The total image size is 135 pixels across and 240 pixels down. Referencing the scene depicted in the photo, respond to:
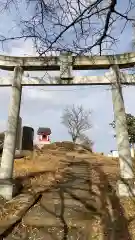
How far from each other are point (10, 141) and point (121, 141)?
145 inches

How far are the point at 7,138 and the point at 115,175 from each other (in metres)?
5.35

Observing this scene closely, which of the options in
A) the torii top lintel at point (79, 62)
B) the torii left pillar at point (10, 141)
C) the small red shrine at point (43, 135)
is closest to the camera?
the torii left pillar at point (10, 141)

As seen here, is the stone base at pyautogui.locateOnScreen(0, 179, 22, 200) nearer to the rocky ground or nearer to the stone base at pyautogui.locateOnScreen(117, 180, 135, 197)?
the rocky ground

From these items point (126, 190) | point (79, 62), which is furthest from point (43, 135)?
point (126, 190)

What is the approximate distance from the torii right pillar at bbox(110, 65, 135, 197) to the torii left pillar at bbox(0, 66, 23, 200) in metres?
3.36

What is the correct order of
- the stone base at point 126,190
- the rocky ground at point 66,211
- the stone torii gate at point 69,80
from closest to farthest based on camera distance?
1. the rocky ground at point 66,211
2. the stone base at point 126,190
3. the stone torii gate at point 69,80

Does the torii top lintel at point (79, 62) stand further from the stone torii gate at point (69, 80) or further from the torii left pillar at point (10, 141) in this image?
the torii left pillar at point (10, 141)

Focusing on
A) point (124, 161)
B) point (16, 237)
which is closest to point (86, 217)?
point (16, 237)

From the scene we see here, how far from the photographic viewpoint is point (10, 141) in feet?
27.8

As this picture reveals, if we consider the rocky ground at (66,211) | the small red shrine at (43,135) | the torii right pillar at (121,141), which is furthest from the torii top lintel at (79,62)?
the small red shrine at (43,135)

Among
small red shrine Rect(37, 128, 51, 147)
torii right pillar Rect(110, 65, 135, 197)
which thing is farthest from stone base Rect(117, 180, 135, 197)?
small red shrine Rect(37, 128, 51, 147)

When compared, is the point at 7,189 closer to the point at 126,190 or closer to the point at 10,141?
the point at 10,141

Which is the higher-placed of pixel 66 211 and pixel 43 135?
pixel 43 135

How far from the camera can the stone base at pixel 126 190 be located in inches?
310
